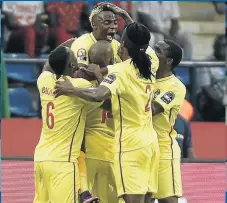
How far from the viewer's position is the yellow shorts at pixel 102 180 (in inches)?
Answer: 339

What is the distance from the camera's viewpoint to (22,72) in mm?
14938

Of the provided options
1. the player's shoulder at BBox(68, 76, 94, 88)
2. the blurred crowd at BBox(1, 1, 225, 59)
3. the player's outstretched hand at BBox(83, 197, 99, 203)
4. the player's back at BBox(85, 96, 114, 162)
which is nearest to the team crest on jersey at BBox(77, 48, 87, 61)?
the player's back at BBox(85, 96, 114, 162)

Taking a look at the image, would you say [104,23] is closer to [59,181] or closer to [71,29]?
[59,181]

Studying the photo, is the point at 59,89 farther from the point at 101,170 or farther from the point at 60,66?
the point at 101,170

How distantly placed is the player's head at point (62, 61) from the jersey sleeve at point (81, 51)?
50cm

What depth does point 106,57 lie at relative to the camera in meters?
8.38

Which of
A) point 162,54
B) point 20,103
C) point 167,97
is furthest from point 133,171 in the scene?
point 20,103

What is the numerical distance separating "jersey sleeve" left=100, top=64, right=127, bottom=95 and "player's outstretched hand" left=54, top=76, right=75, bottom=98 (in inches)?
9.8

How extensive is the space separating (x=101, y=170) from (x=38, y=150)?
0.71m

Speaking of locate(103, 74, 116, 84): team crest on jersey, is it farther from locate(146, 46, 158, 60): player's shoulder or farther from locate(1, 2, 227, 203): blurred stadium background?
locate(1, 2, 227, 203): blurred stadium background

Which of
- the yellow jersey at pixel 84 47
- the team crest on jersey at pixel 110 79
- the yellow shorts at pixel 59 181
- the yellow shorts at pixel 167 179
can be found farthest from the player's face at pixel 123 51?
the yellow shorts at pixel 167 179

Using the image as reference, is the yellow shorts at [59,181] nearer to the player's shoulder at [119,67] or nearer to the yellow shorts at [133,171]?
the yellow shorts at [133,171]

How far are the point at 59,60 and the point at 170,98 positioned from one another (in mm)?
1093

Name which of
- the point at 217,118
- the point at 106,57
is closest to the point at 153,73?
the point at 106,57
